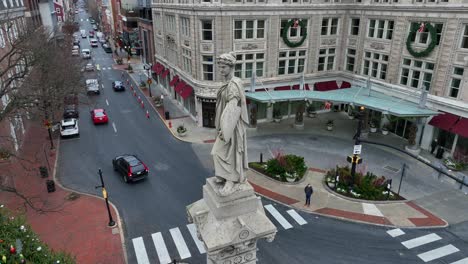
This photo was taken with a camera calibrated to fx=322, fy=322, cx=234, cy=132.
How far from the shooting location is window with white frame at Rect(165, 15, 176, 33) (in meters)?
36.9

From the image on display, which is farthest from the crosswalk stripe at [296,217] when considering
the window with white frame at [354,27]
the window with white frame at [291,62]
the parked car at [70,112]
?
the parked car at [70,112]

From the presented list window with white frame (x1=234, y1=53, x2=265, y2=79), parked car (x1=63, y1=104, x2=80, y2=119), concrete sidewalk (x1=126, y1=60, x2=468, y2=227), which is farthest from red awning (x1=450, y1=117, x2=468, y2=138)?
parked car (x1=63, y1=104, x2=80, y2=119)

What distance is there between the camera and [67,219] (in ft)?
59.7

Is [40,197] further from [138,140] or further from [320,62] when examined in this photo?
[320,62]

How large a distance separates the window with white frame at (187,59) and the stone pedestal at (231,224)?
27357mm

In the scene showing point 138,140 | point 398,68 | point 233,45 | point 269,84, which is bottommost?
point 138,140

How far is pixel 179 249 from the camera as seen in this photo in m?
16.1

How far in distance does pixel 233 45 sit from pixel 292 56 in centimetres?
696

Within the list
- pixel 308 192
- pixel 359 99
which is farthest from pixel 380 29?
pixel 308 192

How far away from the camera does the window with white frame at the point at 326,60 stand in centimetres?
3547

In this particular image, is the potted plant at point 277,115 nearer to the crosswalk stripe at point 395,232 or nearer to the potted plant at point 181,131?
the potted plant at point 181,131

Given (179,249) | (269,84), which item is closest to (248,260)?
(179,249)

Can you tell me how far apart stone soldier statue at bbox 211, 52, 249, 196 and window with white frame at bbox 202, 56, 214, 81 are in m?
24.7

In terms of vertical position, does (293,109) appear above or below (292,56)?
below
